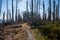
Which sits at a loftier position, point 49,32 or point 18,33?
point 49,32

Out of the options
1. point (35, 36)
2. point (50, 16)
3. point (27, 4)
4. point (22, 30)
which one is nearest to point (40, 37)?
point (35, 36)

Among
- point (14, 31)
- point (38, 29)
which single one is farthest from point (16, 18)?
point (38, 29)

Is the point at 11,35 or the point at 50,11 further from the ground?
the point at 50,11

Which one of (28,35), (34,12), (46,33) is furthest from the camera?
(34,12)

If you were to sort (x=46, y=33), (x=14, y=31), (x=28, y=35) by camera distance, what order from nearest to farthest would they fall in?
(x=46, y=33)
(x=28, y=35)
(x=14, y=31)

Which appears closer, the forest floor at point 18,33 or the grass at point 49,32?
the grass at point 49,32

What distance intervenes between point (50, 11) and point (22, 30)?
4081mm

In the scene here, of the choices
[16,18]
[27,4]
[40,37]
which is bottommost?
[40,37]

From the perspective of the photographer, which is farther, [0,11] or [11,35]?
[0,11]

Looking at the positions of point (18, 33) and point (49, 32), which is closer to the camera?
point (49, 32)

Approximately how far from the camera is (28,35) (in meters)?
7.55

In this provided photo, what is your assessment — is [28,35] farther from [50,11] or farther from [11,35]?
[50,11]

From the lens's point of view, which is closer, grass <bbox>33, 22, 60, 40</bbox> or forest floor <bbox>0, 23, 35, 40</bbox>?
grass <bbox>33, 22, 60, 40</bbox>

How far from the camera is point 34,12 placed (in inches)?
465
